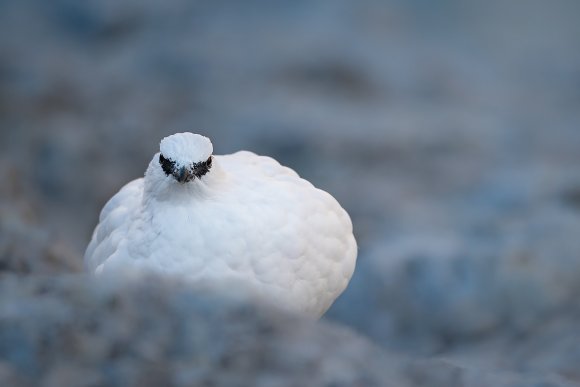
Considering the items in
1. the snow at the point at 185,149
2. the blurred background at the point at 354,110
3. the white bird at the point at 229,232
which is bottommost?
the white bird at the point at 229,232

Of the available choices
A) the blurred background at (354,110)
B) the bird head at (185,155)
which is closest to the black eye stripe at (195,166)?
the bird head at (185,155)

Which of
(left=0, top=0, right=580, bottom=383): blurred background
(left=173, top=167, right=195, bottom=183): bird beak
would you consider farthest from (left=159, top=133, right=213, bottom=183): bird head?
(left=0, top=0, right=580, bottom=383): blurred background

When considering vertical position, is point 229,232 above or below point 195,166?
below

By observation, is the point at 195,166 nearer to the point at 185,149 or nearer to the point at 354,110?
the point at 185,149

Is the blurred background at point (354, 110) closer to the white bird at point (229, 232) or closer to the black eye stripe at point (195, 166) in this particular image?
the white bird at point (229, 232)

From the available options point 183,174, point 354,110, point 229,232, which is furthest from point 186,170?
point 354,110

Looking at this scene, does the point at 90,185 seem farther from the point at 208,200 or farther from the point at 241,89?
the point at 208,200

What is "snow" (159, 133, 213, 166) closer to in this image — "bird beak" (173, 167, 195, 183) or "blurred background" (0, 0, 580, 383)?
"bird beak" (173, 167, 195, 183)

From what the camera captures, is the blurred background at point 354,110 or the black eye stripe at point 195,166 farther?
the blurred background at point 354,110
